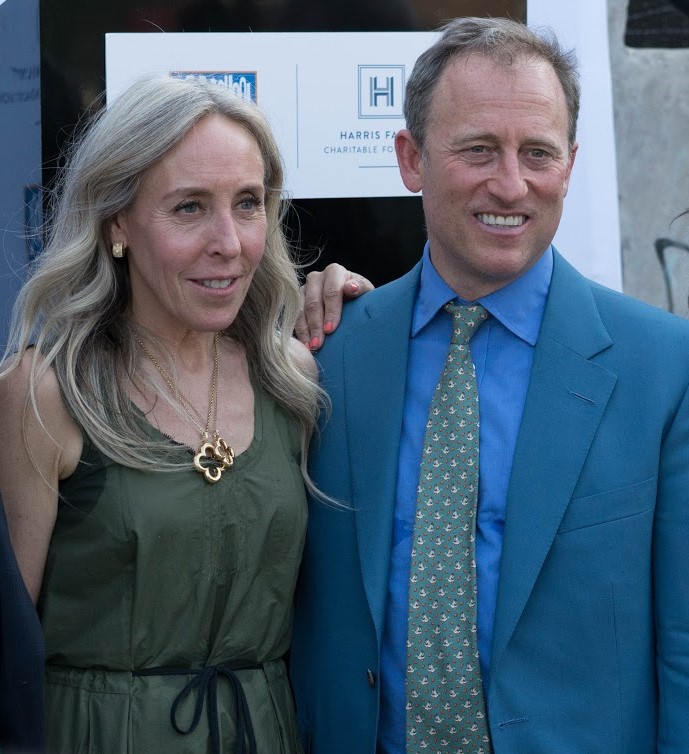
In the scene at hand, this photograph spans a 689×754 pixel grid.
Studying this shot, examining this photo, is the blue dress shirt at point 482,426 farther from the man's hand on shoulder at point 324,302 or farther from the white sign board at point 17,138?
the white sign board at point 17,138

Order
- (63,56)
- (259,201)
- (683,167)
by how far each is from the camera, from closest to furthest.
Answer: (259,201), (63,56), (683,167)

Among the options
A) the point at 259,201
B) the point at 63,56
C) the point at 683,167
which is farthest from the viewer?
the point at 683,167

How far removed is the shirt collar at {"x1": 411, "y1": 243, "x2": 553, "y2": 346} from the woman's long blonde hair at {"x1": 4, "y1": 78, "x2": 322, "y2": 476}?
0.35 metres

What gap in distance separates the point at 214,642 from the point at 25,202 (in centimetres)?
168

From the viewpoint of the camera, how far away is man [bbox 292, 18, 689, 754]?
2.38 m

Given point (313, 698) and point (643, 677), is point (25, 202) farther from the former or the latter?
point (643, 677)

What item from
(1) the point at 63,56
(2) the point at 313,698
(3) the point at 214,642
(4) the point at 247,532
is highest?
(1) the point at 63,56

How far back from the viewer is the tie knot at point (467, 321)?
2.60m

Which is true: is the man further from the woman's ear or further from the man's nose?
the woman's ear

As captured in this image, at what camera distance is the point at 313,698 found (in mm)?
2691

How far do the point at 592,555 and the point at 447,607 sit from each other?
1.00 ft

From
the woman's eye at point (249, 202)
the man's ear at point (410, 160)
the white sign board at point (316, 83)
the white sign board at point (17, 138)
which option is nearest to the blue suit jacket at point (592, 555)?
the man's ear at point (410, 160)

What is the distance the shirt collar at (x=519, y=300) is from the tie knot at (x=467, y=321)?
2 centimetres

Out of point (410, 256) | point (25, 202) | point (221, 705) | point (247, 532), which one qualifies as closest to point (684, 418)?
point (247, 532)
